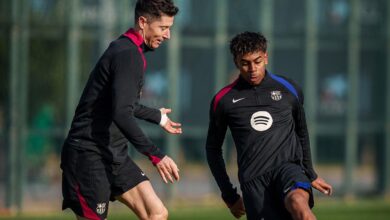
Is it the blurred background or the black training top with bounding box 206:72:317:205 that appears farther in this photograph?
the blurred background

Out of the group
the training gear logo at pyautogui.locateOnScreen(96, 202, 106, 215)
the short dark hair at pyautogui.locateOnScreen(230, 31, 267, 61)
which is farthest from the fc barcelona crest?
the training gear logo at pyautogui.locateOnScreen(96, 202, 106, 215)

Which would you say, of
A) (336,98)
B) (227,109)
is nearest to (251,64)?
(227,109)

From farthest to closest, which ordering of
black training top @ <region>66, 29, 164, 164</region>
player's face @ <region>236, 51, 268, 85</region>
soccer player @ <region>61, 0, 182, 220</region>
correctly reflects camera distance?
player's face @ <region>236, 51, 268, 85</region> < soccer player @ <region>61, 0, 182, 220</region> < black training top @ <region>66, 29, 164, 164</region>

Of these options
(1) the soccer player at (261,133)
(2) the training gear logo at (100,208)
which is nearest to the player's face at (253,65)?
(1) the soccer player at (261,133)

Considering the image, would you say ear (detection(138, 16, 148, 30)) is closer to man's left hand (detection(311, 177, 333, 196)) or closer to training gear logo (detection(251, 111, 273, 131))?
training gear logo (detection(251, 111, 273, 131))

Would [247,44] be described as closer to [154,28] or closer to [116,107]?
[154,28]

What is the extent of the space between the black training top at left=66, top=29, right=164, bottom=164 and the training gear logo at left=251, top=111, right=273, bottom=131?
2.45 feet

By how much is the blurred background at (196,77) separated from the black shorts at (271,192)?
36.3 feet

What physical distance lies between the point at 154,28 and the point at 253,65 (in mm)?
769

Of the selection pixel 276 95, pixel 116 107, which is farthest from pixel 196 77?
pixel 116 107

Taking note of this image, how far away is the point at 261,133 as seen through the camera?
723 centimetres

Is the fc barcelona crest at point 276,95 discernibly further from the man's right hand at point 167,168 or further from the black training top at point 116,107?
the man's right hand at point 167,168

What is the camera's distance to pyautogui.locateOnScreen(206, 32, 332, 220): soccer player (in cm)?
707

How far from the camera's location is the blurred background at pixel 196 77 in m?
17.9
